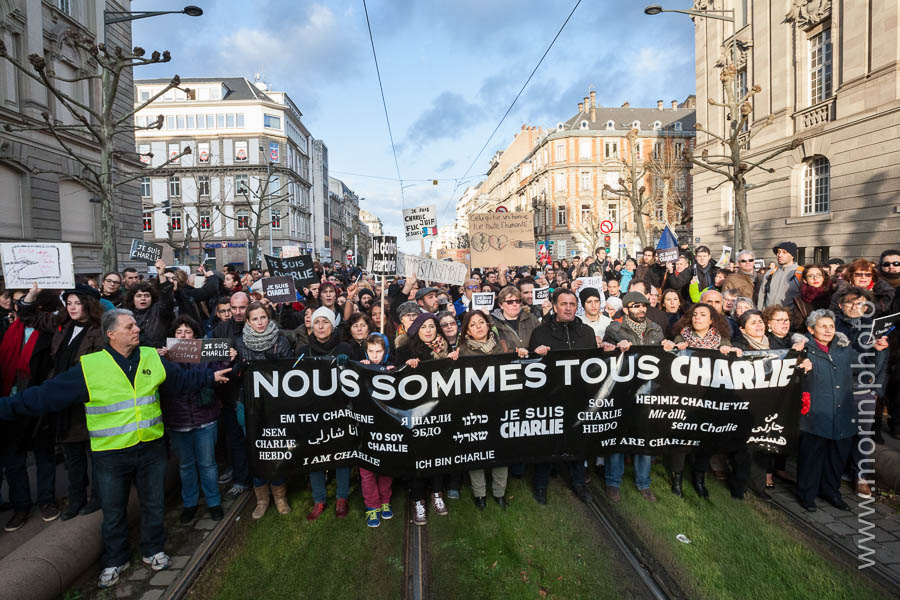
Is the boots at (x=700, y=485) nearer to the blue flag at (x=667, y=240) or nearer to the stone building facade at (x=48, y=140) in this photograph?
the blue flag at (x=667, y=240)

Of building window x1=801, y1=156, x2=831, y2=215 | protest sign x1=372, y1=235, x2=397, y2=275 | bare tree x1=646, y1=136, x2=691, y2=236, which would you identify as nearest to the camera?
protest sign x1=372, y1=235, x2=397, y2=275

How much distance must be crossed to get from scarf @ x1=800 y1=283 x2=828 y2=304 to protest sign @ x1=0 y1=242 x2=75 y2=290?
980 centimetres

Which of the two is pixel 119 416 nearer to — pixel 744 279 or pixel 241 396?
pixel 241 396

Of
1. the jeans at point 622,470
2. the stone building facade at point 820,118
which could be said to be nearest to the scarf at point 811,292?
the jeans at point 622,470

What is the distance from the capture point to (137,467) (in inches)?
170

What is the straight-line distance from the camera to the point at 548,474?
17.7 feet

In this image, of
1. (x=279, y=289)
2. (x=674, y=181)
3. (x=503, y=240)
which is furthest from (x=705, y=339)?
(x=674, y=181)

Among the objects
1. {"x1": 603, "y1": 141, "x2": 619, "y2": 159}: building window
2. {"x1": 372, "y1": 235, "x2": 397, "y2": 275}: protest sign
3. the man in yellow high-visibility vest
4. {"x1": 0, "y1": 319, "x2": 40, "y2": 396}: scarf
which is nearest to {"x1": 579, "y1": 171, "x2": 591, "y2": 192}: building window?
{"x1": 603, "y1": 141, "x2": 619, "y2": 159}: building window

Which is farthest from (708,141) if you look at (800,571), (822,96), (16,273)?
(16,273)

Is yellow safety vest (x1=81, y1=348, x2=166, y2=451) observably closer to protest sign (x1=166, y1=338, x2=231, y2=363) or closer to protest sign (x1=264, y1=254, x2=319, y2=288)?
protest sign (x1=166, y1=338, x2=231, y2=363)

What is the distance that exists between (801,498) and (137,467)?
20.4 ft

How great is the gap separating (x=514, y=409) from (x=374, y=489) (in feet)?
5.23

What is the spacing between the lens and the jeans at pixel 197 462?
16.5ft

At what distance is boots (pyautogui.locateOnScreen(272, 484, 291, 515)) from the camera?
5.21 metres
